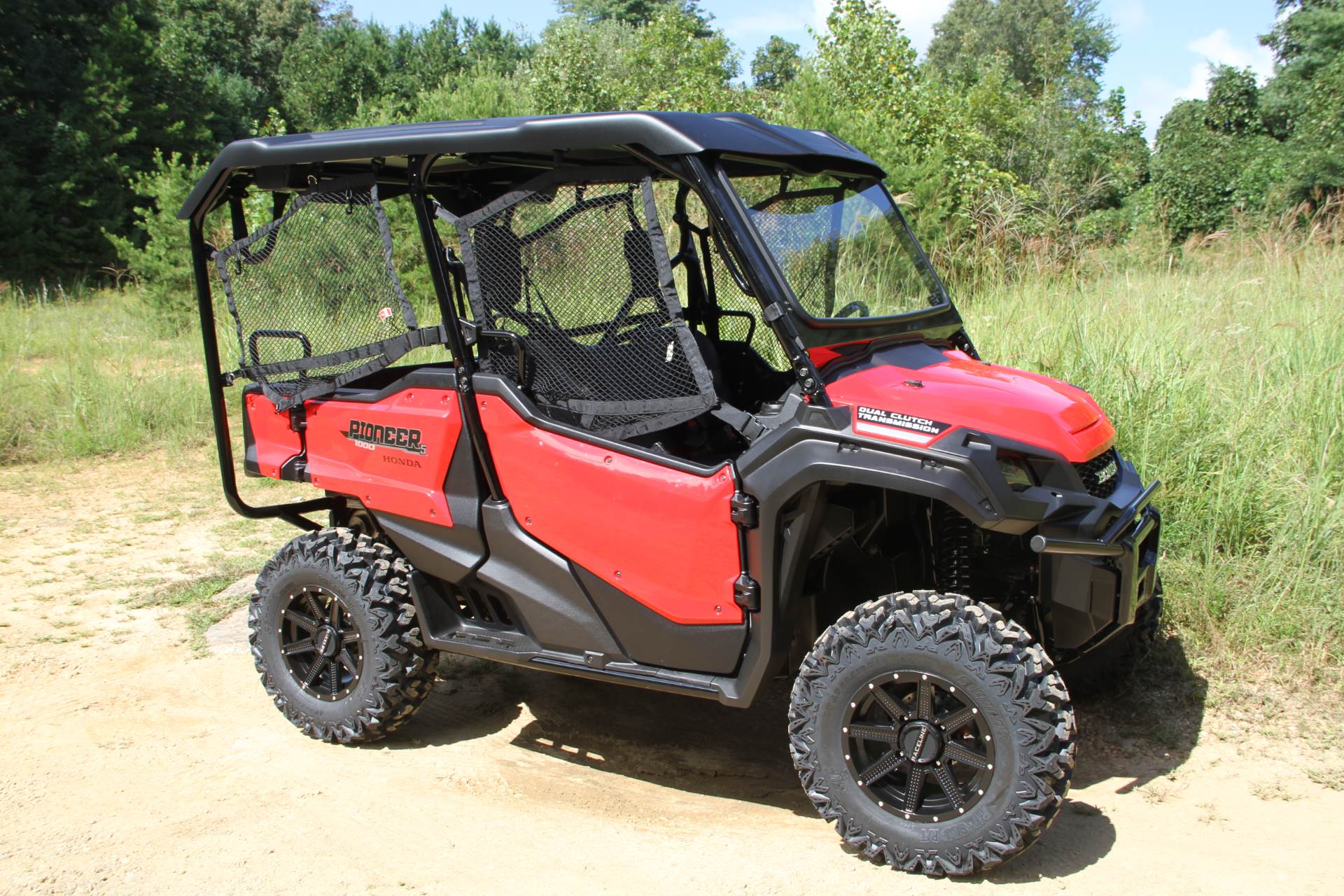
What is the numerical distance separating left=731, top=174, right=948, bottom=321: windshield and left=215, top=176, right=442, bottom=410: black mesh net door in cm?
117

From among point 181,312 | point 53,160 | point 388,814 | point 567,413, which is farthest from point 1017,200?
point 53,160

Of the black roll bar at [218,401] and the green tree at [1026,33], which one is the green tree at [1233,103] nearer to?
the black roll bar at [218,401]

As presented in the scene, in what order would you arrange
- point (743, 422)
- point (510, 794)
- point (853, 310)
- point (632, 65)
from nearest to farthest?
point (743, 422) < point (853, 310) < point (510, 794) < point (632, 65)

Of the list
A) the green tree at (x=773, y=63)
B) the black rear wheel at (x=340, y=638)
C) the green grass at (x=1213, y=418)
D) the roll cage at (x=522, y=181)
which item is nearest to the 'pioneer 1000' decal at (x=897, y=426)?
the roll cage at (x=522, y=181)

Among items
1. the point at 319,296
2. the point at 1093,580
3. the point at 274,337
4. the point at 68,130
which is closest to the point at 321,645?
the point at 274,337

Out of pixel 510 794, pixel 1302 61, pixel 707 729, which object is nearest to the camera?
pixel 510 794

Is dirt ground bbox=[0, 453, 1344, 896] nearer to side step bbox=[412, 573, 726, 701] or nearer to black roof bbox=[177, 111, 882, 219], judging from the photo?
side step bbox=[412, 573, 726, 701]

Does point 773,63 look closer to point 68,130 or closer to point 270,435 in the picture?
point 68,130

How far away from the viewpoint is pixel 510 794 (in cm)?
371

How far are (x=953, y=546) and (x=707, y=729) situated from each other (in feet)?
4.71

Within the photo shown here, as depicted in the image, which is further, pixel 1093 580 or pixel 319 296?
pixel 319 296

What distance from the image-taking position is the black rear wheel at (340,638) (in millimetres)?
3963

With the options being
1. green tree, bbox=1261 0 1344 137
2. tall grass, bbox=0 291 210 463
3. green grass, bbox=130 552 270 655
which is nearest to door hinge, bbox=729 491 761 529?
green grass, bbox=130 552 270 655

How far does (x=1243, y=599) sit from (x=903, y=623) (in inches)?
87.5
